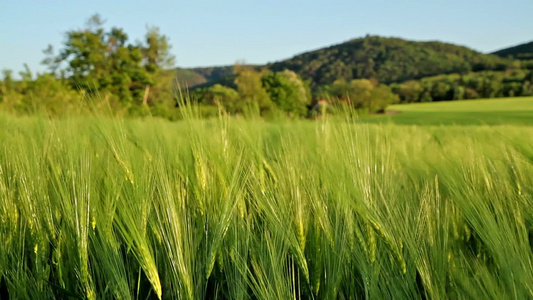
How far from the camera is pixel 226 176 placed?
2.82ft

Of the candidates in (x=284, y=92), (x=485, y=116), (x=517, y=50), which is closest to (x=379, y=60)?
(x=517, y=50)

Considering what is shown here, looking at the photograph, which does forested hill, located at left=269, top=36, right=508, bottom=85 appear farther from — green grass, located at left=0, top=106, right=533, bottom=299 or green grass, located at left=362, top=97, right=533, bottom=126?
green grass, located at left=0, top=106, right=533, bottom=299

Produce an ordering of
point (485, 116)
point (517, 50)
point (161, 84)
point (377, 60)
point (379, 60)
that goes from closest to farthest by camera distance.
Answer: point (485, 116)
point (161, 84)
point (517, 50)
point (379, 60)
point (377, 60)

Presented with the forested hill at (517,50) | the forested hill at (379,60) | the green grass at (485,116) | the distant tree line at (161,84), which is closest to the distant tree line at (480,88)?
the distant tree line at (161,84)

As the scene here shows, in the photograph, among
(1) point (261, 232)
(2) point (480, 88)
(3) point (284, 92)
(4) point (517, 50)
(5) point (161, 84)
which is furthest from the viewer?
(4) point (517, 50)

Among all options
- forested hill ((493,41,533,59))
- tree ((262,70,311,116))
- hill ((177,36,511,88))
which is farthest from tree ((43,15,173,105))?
forested hill ((493,41,533,59))

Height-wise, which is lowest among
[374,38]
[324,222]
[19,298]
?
[19,298]

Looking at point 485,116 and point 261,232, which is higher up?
point 261,232

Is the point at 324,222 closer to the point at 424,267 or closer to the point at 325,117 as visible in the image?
the point at 424,267

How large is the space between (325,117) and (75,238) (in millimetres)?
702

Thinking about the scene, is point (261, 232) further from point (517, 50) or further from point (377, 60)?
point (377, 60)

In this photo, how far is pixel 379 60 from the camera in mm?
72000

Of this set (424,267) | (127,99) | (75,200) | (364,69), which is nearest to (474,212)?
(424,267)

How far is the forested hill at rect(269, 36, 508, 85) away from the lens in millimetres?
62562
